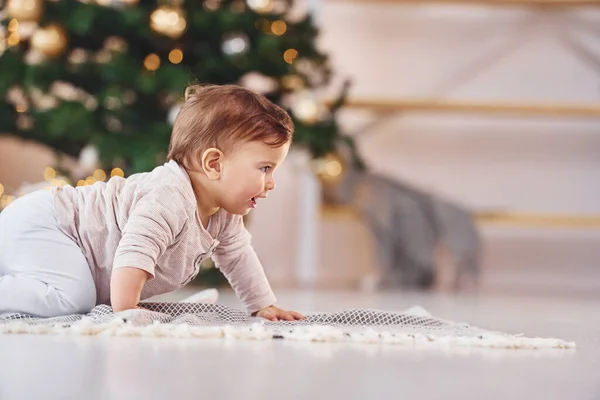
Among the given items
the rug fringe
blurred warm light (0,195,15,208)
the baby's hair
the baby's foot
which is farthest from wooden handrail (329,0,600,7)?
the rug fringe

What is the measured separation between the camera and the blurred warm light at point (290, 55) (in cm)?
286

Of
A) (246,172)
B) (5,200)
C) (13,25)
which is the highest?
(13,25)

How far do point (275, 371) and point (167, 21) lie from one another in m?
2.10

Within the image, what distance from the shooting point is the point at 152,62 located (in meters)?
2.78

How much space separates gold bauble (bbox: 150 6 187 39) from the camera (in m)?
2.72

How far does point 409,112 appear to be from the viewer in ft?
12.6

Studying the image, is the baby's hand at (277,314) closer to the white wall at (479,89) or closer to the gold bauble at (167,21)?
the gold bauble at (167,21)

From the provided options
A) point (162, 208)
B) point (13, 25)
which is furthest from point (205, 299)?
point (13, 25)

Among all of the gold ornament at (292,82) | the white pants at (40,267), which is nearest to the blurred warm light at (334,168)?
the gold ornament at (292,82)

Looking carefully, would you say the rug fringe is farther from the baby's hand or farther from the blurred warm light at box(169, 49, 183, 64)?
the blurred warm light at box(169, 49, 183, 64)

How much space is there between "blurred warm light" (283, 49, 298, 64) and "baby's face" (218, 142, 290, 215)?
5.05 feet

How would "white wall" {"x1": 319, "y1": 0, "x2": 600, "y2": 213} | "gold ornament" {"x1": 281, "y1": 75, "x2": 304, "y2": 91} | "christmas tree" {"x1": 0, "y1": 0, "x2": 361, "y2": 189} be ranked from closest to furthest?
1. "christmas tree" {"x1": 0, "y1": 0, "x2": 361, "y2": 189}
2. "gold ornament" {"x1": 281, "y1": 75, "x2": 304, "y2": 91}
3. "white wall" {"x1": 319, "y1": 0, "x2": 600, "y2": 213}

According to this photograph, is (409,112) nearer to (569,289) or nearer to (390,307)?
(569,289)

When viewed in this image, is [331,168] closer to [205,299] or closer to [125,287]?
[205,299]
